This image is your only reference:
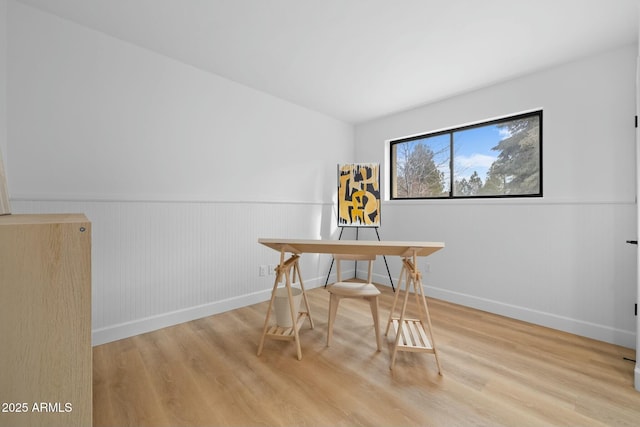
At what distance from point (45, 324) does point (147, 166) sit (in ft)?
6.94

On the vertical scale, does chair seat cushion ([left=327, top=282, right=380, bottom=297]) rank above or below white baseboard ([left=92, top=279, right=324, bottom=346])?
above

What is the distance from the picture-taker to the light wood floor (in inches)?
59.1

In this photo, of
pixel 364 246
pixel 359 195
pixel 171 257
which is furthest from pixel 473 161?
pixel 171 257

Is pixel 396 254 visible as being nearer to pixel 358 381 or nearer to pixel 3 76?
pixel 358 381

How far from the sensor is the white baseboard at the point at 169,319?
229 cm

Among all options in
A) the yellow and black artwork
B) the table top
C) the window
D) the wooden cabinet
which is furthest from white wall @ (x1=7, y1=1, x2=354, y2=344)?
the wooden cabinet

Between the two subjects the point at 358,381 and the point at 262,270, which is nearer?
the point at 358,381

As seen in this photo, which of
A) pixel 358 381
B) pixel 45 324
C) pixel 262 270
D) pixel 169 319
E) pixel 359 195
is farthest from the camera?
pixel 359 195

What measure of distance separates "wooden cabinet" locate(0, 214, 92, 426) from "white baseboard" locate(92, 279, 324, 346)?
1.90m

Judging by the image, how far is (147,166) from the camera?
2520 millimetres

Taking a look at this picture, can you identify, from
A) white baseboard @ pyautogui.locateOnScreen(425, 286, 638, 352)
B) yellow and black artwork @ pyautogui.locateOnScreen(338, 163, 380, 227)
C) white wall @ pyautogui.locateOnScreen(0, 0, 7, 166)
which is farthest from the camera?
yellow and black artwork @ pyautogui.locateOnScreen(338, 163, 380, 227)

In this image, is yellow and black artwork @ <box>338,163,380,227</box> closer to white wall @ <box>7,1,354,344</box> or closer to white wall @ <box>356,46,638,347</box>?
Result: white wall @ <box>7,1,354,344</box>

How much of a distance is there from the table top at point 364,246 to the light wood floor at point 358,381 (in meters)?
0.80

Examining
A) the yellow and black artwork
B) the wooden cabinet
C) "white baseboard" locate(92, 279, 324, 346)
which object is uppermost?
the yellow and black artwork
